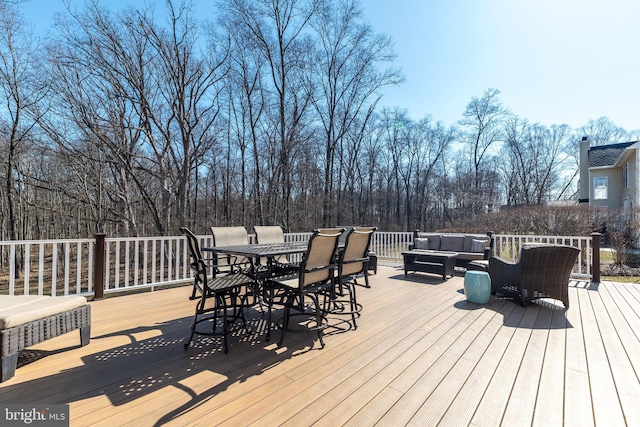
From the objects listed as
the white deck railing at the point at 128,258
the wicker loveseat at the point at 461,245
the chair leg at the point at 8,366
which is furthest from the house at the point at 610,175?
the chair leg at the point at 8,366

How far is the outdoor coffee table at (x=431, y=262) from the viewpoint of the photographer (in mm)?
5820

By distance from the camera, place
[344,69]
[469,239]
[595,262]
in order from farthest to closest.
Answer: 1. [344,69]
2. [469,239]
3. [595,262]

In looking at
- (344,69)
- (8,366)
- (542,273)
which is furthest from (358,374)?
(344,69)

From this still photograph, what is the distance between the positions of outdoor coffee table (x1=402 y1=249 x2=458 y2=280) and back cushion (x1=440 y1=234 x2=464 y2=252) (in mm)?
655

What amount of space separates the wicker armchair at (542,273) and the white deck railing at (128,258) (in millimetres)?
2011

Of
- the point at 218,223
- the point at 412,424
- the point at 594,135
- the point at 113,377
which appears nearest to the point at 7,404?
the point at 113,377

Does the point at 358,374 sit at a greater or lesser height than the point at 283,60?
lesser

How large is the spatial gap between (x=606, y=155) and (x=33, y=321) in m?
22.5

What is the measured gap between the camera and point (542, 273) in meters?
3.87

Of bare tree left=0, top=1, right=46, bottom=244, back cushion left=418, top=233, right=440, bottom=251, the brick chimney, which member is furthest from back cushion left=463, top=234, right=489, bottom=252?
the brick chimney

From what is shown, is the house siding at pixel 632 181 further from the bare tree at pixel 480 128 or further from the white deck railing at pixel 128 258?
the bare tree at pixel 480 128

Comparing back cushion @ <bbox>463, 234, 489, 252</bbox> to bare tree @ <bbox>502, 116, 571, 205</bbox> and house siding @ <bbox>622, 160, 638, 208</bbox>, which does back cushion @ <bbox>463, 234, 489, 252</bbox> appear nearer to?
house siding @ <bbox>622, 160, 638, 208</bbox>

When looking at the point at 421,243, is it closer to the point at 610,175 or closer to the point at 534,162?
the point at 610,175

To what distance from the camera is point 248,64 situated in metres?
12.1
